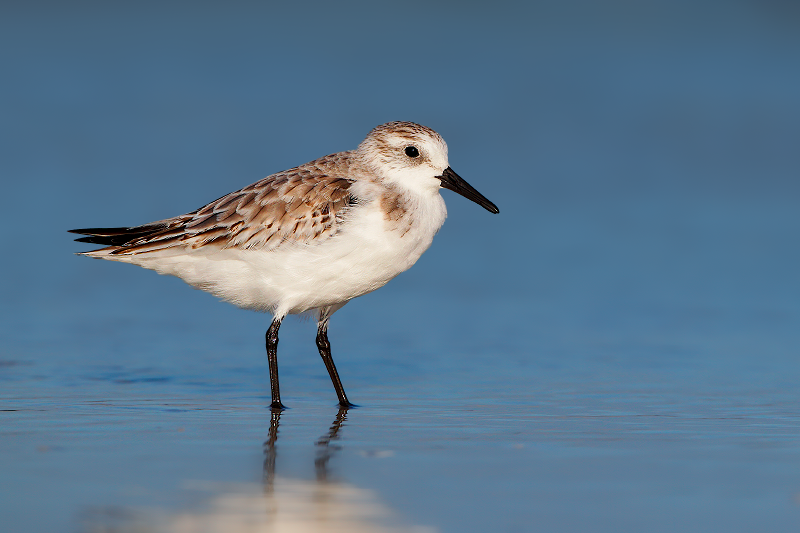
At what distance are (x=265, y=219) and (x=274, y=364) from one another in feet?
3.47

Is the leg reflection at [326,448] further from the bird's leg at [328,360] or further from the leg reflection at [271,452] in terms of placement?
the bird's leg at [328,360]

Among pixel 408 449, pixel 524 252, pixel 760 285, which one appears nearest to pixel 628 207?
pixel 524 252

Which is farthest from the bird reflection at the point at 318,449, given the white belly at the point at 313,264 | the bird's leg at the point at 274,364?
the white belly at the point at 313,264

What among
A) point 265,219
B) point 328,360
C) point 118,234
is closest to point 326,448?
point 328,360

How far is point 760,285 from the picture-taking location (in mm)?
12234

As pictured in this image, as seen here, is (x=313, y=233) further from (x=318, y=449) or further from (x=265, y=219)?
(x=318, y=449)

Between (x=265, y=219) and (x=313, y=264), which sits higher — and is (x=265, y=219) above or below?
above

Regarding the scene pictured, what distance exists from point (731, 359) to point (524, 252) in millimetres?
4911

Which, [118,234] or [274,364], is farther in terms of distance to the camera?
[118,234]

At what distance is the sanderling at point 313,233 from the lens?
7512 mm

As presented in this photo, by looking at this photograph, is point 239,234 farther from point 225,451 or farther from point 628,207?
point 628,207

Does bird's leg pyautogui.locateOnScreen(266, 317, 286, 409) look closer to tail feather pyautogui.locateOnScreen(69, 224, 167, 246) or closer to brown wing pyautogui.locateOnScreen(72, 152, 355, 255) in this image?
brown wing pyautogui.locateOnScreen(72, 152, 355, 255)

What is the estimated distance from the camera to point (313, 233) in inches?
297

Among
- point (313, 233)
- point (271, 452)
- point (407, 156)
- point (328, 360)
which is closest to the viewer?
point (271, 452)
